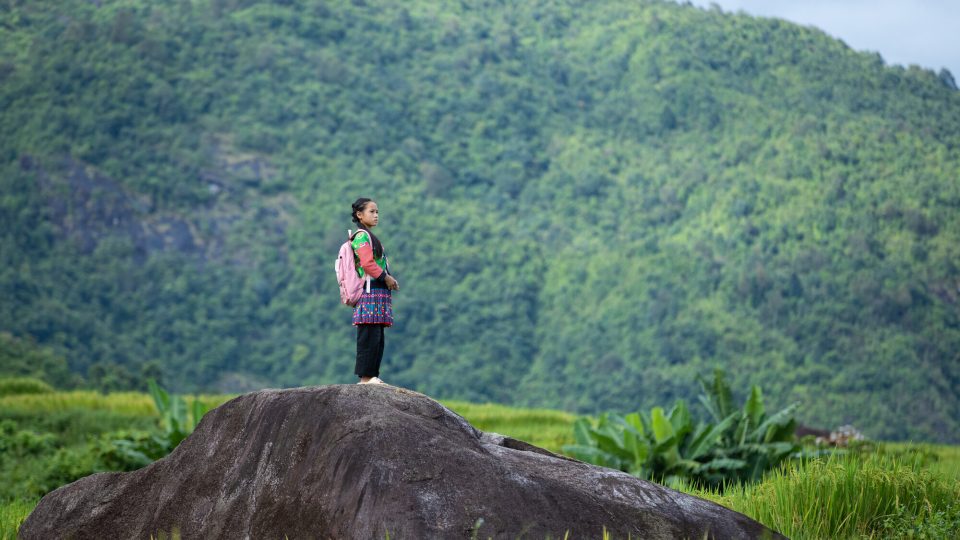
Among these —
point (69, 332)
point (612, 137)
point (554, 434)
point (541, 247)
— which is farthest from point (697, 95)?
point (554, 434)

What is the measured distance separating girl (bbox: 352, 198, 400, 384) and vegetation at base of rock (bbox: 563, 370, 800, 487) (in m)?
5.46

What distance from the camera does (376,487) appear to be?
5957 millimetres

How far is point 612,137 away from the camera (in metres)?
108

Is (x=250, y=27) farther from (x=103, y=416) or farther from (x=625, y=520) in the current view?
(x=625, y=520)

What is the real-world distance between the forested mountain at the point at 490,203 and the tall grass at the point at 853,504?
47108 mm

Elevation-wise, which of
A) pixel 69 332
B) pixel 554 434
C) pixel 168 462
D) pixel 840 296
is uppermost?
pixel 168 462

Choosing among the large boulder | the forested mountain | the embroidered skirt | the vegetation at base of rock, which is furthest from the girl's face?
the forested mountain

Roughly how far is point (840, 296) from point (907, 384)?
1002 centimetres

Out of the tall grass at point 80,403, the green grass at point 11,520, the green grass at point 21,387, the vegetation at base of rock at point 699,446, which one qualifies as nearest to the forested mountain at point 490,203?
the green grass at point 21,387

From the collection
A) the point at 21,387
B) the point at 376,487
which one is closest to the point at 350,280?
the point at 376,487

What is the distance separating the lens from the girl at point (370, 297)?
771 cm

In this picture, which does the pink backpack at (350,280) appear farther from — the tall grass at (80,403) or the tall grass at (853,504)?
the tall grass at (80,403)

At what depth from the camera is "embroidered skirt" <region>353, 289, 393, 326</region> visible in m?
7.79

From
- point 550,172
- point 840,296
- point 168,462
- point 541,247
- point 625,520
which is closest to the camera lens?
point 625,520
